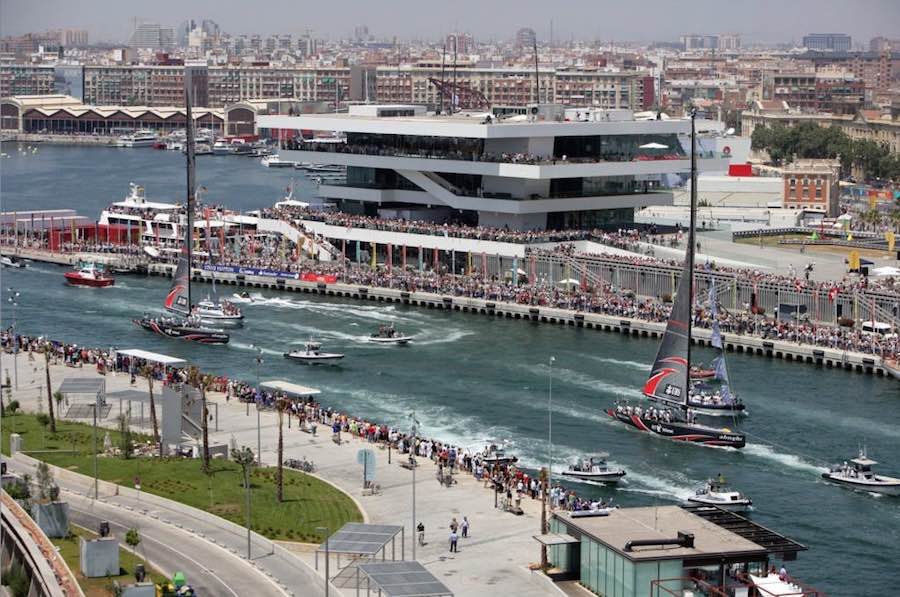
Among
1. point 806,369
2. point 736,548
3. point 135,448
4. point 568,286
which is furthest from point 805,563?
point 568,286

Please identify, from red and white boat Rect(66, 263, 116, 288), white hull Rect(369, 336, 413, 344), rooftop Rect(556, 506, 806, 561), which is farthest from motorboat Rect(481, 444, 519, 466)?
red and white boat Rect(66, 263, 116, 288)

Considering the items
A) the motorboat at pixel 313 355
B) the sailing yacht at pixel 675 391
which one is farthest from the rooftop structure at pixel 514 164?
the sailing yacht at pixel 675 391

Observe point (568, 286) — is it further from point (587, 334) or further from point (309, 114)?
point (309, 114)

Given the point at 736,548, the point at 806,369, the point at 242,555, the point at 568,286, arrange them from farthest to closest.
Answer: the point at 568,286
the point at 806,369
the point at 242,555
the point at 736,548

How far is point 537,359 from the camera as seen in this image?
70.7m

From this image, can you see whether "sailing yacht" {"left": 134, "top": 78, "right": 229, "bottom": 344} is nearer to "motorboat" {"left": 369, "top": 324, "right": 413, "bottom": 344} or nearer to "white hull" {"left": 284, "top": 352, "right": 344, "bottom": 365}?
"white hull" {"left": 284, "top": 352, "right": 344, "bottom": 365}

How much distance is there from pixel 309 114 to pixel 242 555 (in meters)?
70.4

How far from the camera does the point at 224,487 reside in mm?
46812

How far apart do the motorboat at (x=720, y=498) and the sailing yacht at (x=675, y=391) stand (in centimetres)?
669

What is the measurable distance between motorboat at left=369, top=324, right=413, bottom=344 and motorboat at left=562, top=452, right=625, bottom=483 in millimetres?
23222

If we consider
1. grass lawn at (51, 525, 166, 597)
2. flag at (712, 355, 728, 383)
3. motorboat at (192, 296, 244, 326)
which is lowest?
motorboat at (192, 296, 244, 326)

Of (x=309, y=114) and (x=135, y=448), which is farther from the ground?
(x=309, y=114)

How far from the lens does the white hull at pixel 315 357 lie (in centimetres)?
6956

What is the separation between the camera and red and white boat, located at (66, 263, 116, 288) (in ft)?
302
